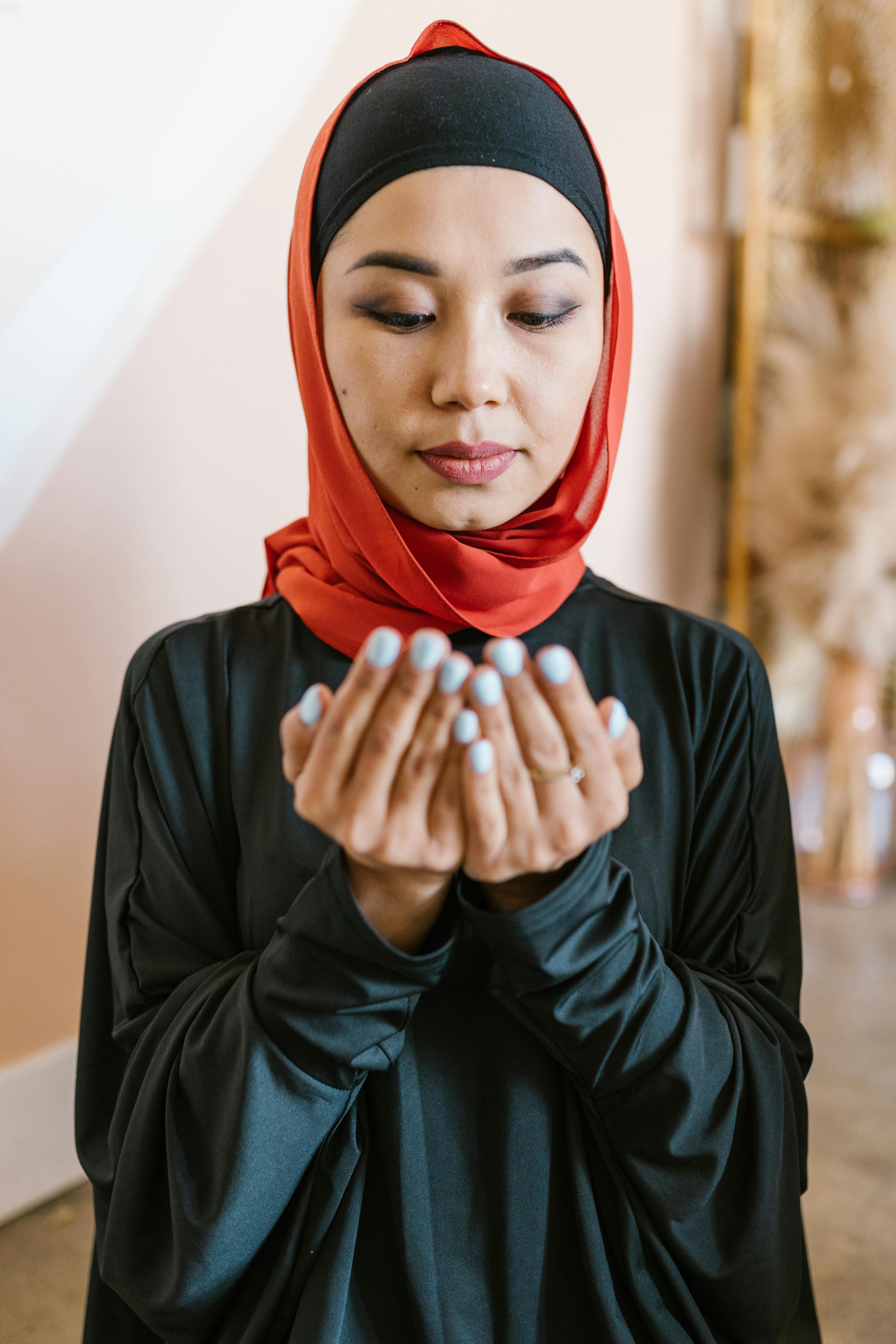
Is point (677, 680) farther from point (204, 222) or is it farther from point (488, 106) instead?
point (204, 222)

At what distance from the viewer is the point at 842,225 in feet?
7.17

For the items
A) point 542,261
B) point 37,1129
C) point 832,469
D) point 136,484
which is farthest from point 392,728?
point 832,469

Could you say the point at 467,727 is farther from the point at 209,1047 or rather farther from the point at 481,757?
the point at 209,1047

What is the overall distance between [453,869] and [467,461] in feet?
0.91

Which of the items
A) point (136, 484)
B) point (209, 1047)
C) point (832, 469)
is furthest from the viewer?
point (832, 469)

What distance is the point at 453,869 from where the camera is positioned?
0.57 meters

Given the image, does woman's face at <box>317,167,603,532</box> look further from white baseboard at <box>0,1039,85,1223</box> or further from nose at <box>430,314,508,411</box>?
white baseboard at <box>0,1039,85,1223</box>

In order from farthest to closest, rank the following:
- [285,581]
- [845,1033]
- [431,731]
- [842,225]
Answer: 1. [842,225]
2. [845,1033]
3. [285,581]
4. [431,731]

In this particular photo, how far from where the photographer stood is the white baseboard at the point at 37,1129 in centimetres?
124

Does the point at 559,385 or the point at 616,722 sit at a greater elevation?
the point at 559,385

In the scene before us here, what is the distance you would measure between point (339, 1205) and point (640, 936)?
274 mm

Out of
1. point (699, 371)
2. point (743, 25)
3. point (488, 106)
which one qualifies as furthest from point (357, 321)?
point (743, 25)

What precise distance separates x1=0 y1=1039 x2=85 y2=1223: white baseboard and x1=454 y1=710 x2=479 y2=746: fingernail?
0.93m

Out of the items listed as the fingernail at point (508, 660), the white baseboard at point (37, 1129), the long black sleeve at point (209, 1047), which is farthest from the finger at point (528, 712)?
A: the white baseboard at point (37, 1129)
